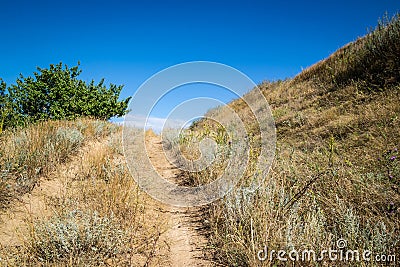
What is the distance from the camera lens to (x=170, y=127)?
12.1 meters

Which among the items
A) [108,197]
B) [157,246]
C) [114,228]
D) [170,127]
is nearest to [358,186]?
[157,246]

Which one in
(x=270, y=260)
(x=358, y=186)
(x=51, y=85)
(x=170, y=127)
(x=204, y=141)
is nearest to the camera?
(x=270, y=260)

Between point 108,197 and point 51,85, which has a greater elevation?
point 51,85

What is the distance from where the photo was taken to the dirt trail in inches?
110

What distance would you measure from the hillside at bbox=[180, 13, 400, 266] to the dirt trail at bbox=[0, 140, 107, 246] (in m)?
2.31

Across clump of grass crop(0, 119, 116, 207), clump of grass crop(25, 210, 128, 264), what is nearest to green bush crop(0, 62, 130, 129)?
clump of grass crop(0, 119, 116, 207)

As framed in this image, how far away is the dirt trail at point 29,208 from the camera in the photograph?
2.80m

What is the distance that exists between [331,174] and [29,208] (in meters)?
4.40

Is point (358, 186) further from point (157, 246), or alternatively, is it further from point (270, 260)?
point (157, 246)

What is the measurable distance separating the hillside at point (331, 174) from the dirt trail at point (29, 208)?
91.0 inches

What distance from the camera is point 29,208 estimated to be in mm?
3490

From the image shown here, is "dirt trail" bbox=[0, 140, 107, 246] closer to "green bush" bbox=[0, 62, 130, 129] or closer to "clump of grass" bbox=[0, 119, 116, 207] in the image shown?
"clump of grass" bbox=[0, 119, 116, 207]

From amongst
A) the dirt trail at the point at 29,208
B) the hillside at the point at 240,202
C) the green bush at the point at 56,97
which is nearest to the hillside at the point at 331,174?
the hillside at the point at 240,202

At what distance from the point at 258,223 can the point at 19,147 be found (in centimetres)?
465
